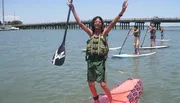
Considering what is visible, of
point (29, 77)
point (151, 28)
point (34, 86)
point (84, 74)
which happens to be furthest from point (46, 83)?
point (151, 28)

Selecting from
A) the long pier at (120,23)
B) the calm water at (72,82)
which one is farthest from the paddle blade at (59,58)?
the long pier at (120,23)

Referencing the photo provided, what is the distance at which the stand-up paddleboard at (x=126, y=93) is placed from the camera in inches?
244

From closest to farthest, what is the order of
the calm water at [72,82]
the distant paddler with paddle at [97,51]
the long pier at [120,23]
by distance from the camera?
the distant paddler with paddle at [97,51] → the calm water at [72,82] → the long pier at [120,23]

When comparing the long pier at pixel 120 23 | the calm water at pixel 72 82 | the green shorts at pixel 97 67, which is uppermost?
the long pier at pixel 120 23

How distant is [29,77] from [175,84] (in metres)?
5.30

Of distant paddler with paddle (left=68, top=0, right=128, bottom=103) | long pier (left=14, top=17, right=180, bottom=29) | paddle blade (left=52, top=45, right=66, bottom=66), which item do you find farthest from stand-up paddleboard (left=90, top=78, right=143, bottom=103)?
long pier (left=14, top=17, right=180, bottom=29)

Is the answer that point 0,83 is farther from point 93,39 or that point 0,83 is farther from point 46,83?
point 93,39

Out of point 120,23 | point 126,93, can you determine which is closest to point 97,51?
point 126,93

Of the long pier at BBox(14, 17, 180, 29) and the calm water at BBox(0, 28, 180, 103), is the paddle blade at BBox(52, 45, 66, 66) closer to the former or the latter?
the calm water at BBox(0, 28, 180, 103)

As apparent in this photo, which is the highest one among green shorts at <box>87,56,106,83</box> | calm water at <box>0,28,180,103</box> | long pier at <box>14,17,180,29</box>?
long pier at <box>14,17,180,29</box>

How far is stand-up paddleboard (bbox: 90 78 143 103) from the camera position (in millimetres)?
6207

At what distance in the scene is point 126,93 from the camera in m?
6.59

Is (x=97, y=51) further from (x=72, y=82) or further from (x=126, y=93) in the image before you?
(x=72, y=82)

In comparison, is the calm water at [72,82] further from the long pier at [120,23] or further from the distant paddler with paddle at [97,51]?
the long pier at [120,23]
